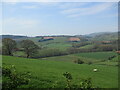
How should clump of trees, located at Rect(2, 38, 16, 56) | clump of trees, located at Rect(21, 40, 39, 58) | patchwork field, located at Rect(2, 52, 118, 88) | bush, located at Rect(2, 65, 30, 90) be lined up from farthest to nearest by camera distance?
1. clump of trees, located at Rect(21, 40, 39, 58)
2. clump of trees, located at Rect(2, 38, 16, 56)
3. patchwork field, located at Rect(2, 52, 118, 88)
4. bush, located at Rect(2, 65, 30, 90)

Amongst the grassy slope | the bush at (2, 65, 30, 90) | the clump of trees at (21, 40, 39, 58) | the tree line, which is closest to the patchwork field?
the grassy slope

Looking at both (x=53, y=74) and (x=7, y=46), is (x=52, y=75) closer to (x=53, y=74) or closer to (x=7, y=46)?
(x=53, y=74)

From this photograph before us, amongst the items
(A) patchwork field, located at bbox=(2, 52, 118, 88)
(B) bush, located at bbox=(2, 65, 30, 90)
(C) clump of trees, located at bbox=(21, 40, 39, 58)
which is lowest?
(A) patchwork field, located at bbox=(2, 52, 118, 88)

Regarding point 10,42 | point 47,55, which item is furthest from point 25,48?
point 47,55

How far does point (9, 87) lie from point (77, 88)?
3.94 m

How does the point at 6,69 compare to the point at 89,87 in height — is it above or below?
above

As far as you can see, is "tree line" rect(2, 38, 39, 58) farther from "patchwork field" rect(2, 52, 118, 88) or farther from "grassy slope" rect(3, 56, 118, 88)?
"grassy slope" rect(3, 56, 118, 88)

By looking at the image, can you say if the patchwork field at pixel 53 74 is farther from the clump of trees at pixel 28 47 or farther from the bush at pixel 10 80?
the clump of trees at pixel 28 47

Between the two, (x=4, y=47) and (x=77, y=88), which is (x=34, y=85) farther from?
(x=4, y=47)

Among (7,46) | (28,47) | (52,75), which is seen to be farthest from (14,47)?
(52,75)

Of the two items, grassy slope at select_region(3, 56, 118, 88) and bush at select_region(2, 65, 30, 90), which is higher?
bush at select_region(2, 65, 30, 90)

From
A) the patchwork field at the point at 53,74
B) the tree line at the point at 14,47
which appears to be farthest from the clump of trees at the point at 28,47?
the patchwork field at the point at 53,74

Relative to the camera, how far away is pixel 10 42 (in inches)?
1786

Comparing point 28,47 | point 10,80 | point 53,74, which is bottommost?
point 53,74
